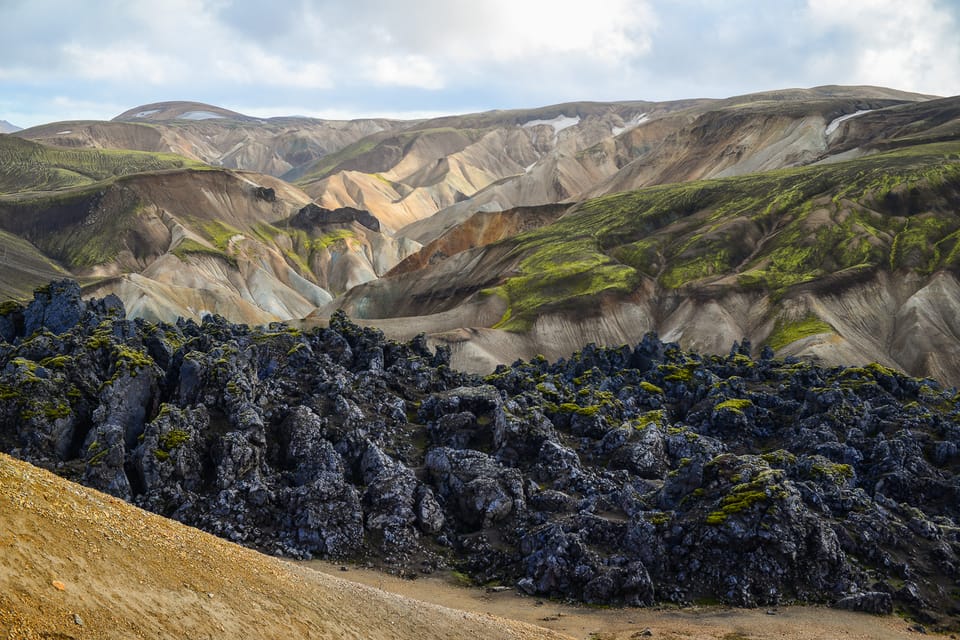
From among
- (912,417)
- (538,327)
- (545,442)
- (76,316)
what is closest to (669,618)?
(545,442)

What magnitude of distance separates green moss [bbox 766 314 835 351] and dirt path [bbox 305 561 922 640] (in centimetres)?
9017

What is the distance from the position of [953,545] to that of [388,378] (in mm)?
46708

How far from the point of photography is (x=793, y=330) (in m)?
132

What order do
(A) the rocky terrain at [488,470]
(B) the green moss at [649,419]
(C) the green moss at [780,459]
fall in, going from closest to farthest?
(A) the rocky terrain at [488,470] < (C) the green moss at [780,459] < (B) the green moss at [649,419]

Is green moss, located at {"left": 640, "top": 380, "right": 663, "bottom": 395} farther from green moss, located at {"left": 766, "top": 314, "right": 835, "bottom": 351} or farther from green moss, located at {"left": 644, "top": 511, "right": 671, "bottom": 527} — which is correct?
green moss, located at {"left": 766, "top": 314, "right": 835, "bottom": 351}

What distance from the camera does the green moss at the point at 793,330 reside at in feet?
419

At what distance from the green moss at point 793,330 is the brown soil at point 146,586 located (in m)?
108

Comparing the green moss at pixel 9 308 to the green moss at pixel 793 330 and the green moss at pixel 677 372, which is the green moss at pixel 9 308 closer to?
the green moss at pixel 677 372

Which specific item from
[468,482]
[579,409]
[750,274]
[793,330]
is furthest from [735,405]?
[750,274]

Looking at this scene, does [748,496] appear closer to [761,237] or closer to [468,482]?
[468,482]

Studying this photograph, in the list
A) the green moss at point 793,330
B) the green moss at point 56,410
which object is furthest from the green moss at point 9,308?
the green moss at point 793,330

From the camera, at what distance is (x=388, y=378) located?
7281 cm

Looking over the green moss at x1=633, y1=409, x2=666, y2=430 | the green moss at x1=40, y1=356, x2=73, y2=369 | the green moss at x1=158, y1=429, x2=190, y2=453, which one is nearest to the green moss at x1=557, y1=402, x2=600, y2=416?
the green moss at x1=633, y1=409, x2=666, y2=430

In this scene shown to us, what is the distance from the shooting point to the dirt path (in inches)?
1534
